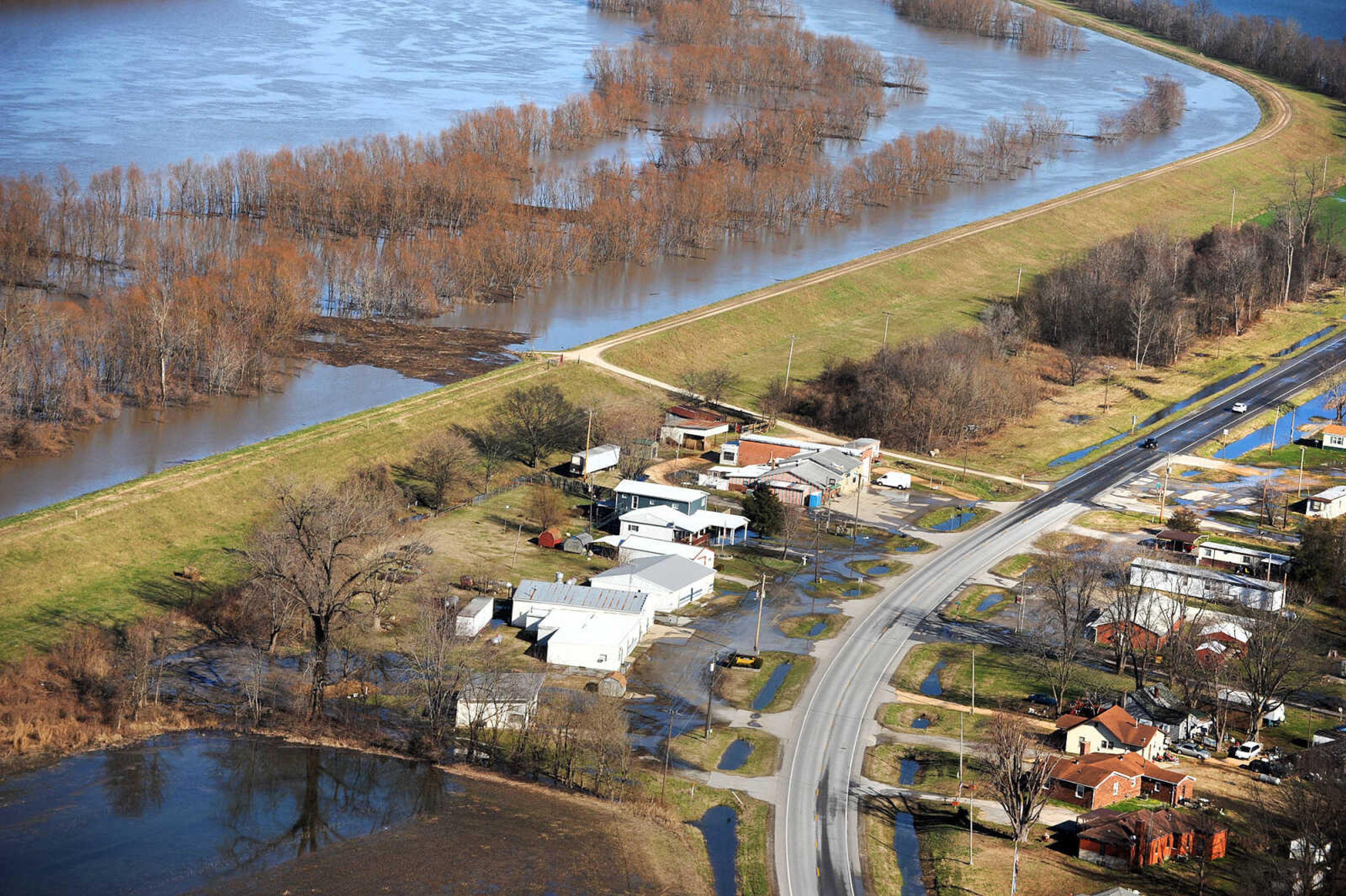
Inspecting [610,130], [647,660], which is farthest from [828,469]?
[610,130]

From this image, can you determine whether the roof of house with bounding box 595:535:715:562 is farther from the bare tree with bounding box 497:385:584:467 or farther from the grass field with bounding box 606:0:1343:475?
the grass field with bounding box 606:0:1343:475

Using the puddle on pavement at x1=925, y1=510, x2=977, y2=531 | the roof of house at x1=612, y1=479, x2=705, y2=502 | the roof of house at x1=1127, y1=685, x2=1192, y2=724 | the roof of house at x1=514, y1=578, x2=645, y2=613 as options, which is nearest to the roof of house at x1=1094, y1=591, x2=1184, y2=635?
the roof of house at x1=1127, y1=685, x2=1192, y2=724

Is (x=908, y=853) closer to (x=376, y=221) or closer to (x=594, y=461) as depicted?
(x=594, y=461)

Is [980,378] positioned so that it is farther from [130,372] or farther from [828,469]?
[130,372]

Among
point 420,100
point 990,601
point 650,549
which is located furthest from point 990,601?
point 420,100

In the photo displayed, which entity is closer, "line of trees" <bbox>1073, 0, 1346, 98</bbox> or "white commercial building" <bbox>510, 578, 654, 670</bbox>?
"white commercial building" <bbox>510, 578, 654, 670</bbox>

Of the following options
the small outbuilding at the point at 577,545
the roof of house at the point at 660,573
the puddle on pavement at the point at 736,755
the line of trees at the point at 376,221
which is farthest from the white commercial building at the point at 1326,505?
the line of trees at the point at 376,221
